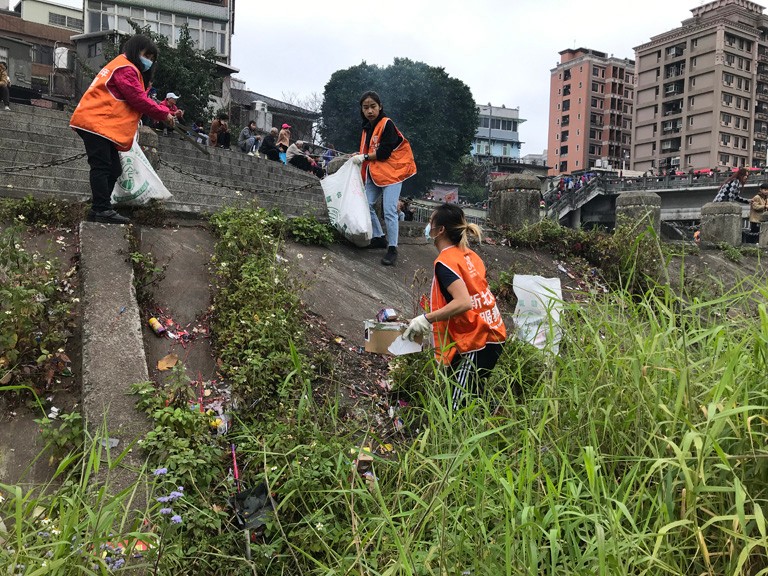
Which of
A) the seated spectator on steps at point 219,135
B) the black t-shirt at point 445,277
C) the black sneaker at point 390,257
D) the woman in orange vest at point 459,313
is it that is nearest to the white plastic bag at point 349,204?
the black sneaker at point 390,257

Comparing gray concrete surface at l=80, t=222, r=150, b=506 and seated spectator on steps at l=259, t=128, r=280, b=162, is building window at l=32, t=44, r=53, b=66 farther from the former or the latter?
gray concrete surface at l=80, t=222, r=150, b=506

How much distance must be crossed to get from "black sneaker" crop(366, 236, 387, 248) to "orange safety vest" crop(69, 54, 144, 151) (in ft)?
8.75

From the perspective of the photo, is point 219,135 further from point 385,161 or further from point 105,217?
point 105,217

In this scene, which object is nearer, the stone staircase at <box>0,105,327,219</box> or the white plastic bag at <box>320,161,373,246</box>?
the white plastic bag at <box>320,161,373,246</box>

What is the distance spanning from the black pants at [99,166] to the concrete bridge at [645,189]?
31100 mm

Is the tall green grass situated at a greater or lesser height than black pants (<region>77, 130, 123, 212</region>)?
lesser

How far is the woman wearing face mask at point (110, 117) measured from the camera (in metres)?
5.58

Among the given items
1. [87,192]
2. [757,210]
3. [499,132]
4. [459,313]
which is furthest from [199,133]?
[499,132]

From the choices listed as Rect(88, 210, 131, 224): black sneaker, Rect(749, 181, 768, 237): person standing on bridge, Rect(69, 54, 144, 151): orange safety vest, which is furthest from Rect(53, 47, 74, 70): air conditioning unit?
Rect(88, 210, 131, 224): black sneaker

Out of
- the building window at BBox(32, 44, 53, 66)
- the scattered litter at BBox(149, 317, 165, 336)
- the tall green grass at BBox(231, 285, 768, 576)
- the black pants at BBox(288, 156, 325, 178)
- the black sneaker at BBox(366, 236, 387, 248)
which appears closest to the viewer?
the tall green grass at BBox(231, 285, 768, 576)

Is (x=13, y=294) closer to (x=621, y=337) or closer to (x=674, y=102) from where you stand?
(x=621, y=337)

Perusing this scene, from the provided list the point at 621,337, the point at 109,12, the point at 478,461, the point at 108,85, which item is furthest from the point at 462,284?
the point at 109,12

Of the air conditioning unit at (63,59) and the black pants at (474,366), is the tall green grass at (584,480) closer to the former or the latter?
the black pants at (474,366)

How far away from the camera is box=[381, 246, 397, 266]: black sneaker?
7.05 m
